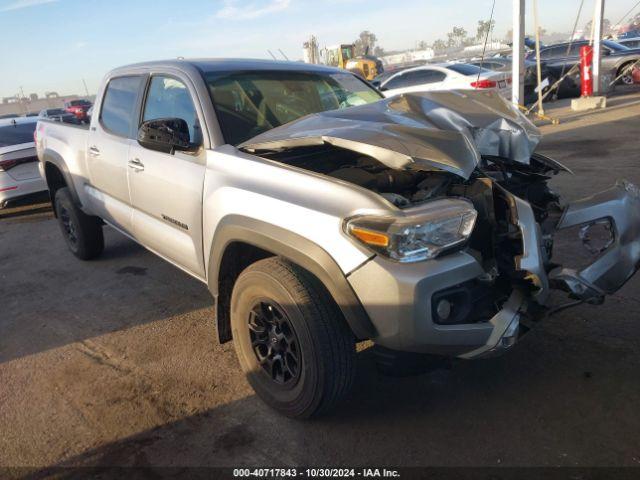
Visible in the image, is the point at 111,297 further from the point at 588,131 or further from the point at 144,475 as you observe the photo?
the point at 588,131

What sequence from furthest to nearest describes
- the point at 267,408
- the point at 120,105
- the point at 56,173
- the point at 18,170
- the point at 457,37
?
the point at 457,37 → the point at 18,170 → the point at 56,173 → the point at 120,105 → the point at 267,408

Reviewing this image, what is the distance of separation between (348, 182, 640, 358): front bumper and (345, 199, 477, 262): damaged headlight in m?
0.05

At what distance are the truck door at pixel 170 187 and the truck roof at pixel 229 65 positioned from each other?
12 cm

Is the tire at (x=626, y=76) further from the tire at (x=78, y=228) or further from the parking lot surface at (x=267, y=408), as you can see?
the tire at (x=78, y=228)

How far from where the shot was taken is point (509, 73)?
44.6 ft

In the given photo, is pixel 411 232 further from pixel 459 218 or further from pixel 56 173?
pixel 56 173

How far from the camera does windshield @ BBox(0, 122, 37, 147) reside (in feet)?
26.3

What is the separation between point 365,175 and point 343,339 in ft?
3.06

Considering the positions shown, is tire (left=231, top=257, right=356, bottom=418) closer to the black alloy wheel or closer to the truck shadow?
the black alloy wheel

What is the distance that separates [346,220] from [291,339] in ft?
2.41

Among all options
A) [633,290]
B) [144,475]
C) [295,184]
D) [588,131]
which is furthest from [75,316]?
[588,131]

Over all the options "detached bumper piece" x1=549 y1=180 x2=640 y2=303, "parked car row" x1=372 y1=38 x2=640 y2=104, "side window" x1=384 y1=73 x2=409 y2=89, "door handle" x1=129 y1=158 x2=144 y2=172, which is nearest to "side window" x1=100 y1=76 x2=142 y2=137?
"door handle" x1=129 y1=158 x2=144 y2=172

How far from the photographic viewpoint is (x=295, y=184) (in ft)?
8.54

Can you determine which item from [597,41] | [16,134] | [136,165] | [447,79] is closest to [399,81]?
[447,79]
